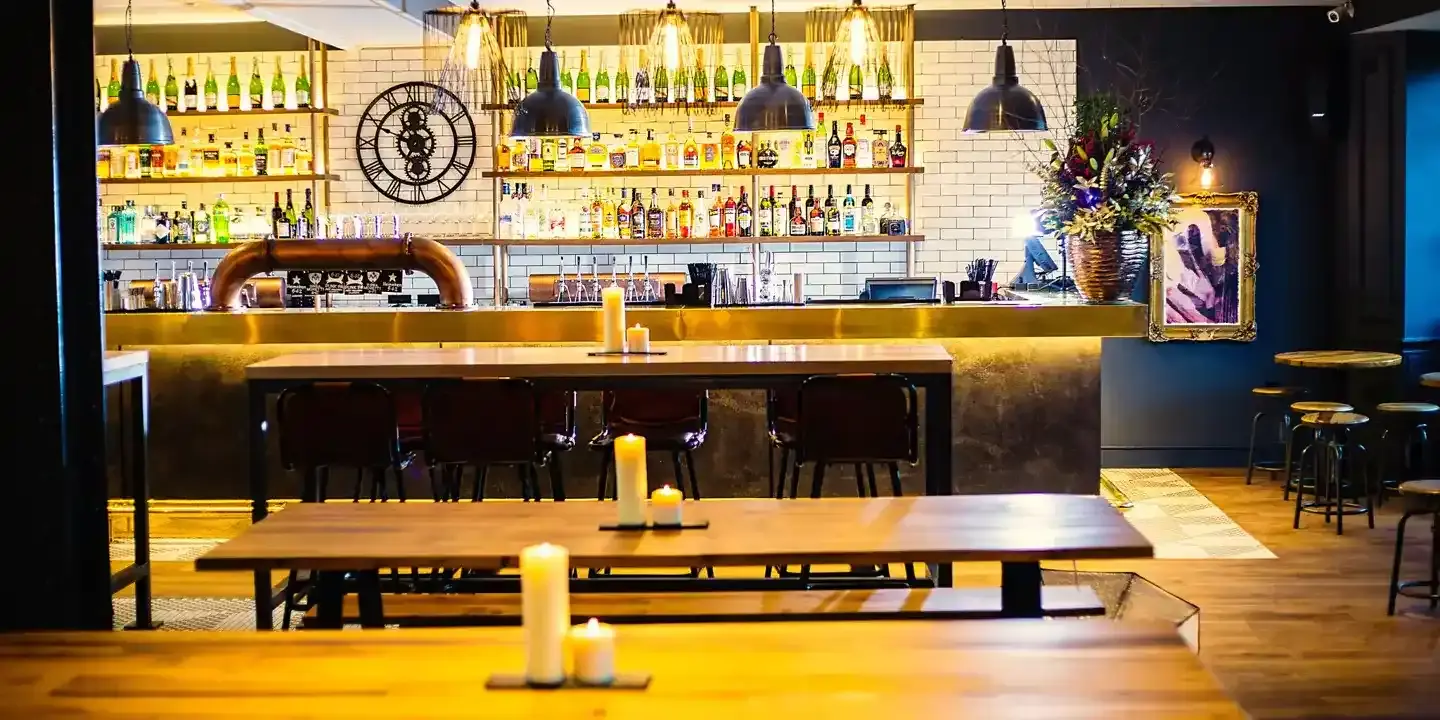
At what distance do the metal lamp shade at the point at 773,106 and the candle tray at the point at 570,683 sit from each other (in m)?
4.63

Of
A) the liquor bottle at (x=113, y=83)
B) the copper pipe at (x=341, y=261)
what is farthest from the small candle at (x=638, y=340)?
the liquor bottle at (x=113, y=83)

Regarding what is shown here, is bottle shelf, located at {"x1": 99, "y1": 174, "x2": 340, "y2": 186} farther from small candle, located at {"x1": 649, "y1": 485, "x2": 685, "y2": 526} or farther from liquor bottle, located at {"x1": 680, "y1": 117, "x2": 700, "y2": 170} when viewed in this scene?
small candle, located at {"x1": 649, "y1": 485, "x2": 685, "y2": 526}

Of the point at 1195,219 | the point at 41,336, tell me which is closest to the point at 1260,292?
the point at 1195,219

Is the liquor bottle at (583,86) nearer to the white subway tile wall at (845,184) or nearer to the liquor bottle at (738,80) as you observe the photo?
the white subway tile wall at (845,184)

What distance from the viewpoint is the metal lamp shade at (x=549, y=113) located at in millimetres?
6512

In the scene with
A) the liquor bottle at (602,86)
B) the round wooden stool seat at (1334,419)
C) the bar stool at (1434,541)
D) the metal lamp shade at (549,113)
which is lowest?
the bar stool at (1434,541)

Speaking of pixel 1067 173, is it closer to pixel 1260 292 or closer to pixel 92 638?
pixel 1260 292

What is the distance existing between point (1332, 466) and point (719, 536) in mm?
5588

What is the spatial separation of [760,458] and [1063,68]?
370 cm

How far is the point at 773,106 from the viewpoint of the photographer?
260 inches

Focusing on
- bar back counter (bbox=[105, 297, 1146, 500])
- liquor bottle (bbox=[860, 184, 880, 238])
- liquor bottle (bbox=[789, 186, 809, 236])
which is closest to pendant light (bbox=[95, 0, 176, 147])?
bar back counter (bbox=[105, 297, 1146, 500])

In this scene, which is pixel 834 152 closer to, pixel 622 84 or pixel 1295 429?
pixel 622 84

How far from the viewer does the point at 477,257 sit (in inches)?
376

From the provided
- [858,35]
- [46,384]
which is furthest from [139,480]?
[858,35]
